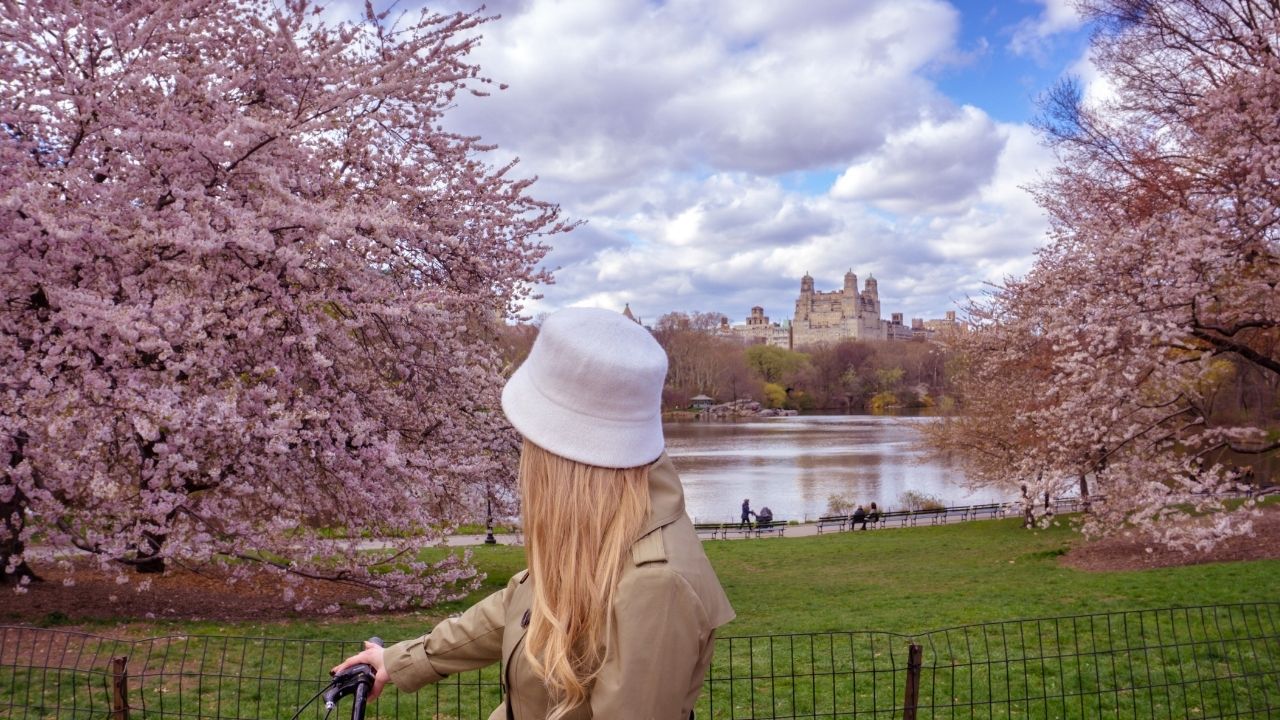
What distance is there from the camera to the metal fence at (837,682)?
5.45 metres

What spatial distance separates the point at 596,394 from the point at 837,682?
19.9 ft

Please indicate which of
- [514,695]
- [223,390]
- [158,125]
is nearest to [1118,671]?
[514,695]

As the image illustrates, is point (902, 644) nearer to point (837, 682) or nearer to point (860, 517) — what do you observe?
point (837, 682)

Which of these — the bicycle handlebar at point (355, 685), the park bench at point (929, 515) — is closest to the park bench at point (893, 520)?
the park bench at point (929, 515)

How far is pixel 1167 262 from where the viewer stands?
10.2 metres

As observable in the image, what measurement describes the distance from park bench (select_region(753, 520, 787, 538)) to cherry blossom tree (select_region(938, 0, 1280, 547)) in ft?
32.9

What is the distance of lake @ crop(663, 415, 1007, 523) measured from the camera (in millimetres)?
32188

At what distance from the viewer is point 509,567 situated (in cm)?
1603

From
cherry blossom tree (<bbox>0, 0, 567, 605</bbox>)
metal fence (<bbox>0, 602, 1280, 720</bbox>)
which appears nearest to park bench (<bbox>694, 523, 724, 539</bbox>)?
cherry blossom tree (<bbox>0, 0, 567, 605</bbox>)

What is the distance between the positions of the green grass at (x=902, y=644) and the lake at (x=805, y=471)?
447 inches

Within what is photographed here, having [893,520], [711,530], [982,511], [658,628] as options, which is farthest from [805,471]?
[658,628]

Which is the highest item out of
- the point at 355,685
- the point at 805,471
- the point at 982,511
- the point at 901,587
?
the point at 355,685

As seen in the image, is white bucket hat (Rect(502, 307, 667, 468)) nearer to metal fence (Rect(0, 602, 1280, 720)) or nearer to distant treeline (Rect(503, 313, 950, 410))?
metal fence (Rect(0, 602, 1280, 720))

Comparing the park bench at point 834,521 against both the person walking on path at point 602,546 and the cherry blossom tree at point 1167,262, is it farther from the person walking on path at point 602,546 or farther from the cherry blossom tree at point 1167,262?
the person walking on path at point 602,546
